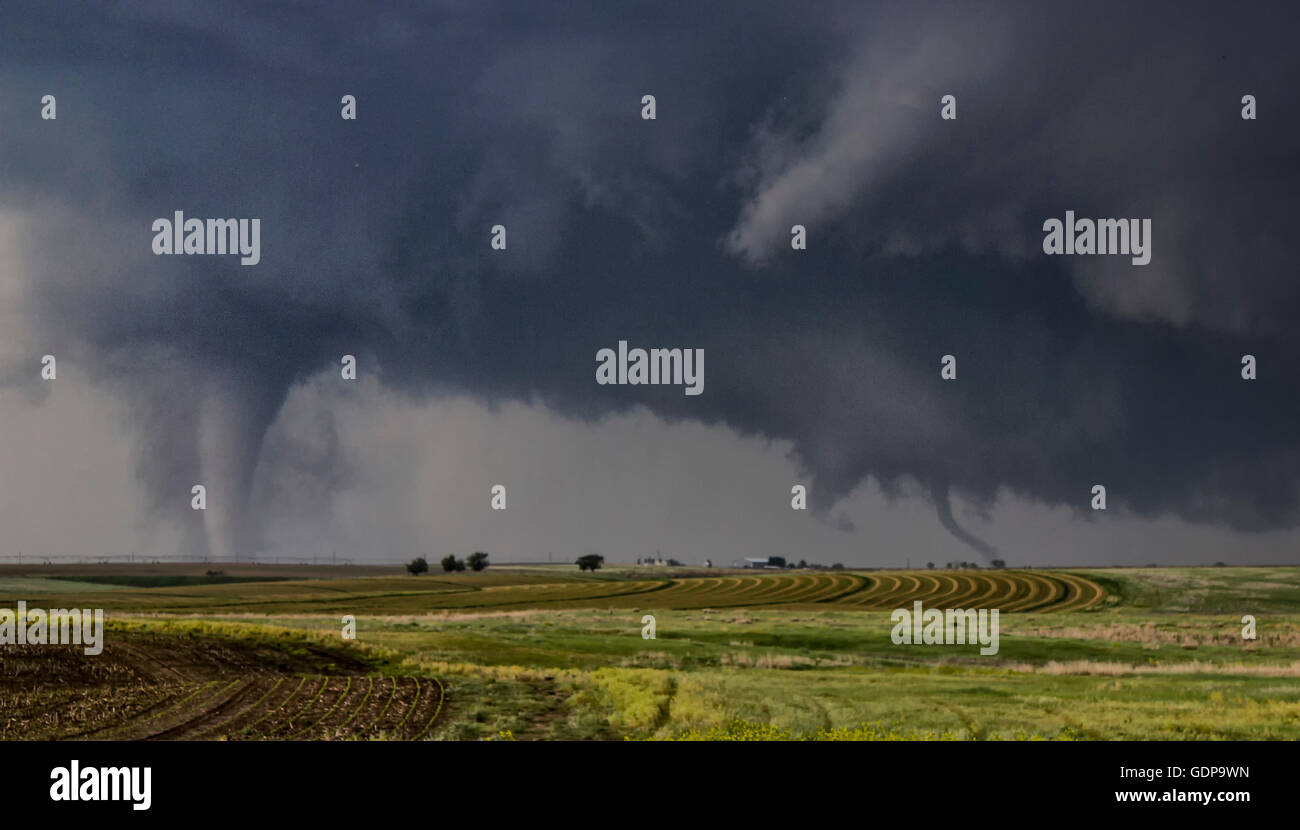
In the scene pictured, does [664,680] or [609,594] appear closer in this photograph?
[664,680]

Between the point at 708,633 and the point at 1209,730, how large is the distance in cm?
4990

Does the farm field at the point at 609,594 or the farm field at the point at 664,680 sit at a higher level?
the farm field at the point at 664,680

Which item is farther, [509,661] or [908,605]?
[908,605]

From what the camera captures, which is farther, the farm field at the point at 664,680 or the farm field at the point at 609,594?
the farm field at the point at 609,594

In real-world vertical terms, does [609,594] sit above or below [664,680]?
below

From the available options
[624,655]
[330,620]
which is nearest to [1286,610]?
[624,655]

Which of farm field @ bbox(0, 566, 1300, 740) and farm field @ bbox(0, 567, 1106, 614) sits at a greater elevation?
farm field @ bbox(0, 566, 1300, 740)

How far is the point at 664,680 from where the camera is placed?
131ft

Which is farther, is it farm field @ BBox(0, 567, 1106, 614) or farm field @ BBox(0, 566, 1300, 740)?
farm field @ BBox(0, 567, 1106, 614)

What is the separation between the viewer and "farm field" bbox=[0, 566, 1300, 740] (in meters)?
29.5

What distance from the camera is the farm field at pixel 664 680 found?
96.9ft
